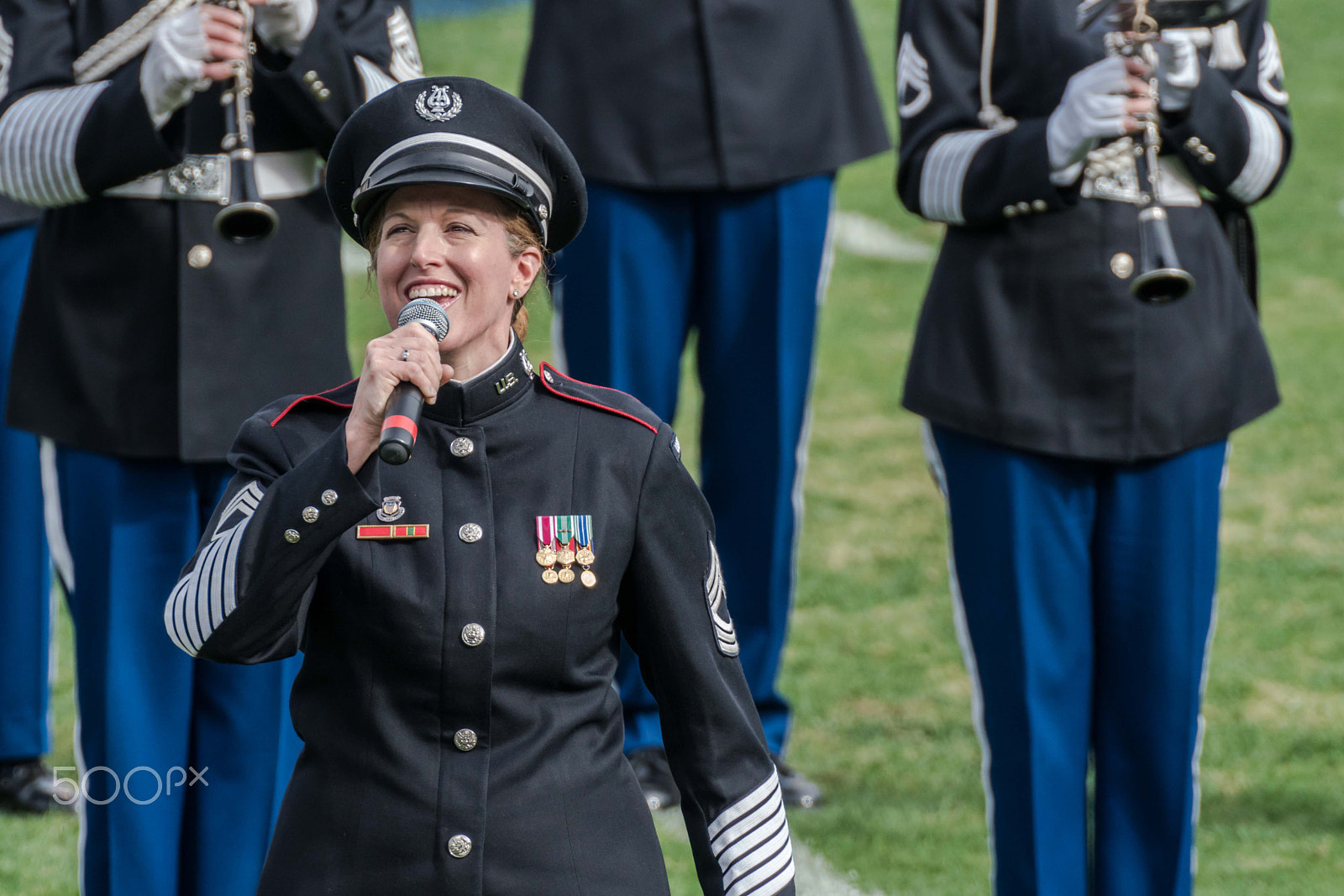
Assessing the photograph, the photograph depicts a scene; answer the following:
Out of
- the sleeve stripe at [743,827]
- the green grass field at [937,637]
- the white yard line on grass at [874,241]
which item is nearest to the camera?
the sleeve stripe at [743,827]

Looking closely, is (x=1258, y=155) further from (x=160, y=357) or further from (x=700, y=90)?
(x=160, y=357)

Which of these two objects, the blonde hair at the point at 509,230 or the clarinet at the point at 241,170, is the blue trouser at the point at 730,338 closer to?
the clarinet at the point at 241,170

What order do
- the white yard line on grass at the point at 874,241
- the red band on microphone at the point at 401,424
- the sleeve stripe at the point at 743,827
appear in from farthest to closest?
the white yard line on grass at the point at 874,241, the sleeve stripe at the point at 743,827, the red band on microphone at the point at 401,424

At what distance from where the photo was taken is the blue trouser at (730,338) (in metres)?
4.86

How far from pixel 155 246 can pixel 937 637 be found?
365cm

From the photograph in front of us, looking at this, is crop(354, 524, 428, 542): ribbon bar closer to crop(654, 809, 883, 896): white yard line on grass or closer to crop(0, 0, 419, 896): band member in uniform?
crop(0, 0, 419, 896): band member in uniform

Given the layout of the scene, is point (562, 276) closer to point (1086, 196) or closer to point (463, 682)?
point (1086, 196)

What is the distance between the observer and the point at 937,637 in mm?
6793

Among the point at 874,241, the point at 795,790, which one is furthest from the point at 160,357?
the point at 874,241

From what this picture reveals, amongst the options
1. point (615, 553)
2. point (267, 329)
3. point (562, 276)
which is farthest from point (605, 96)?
point (615, 553)

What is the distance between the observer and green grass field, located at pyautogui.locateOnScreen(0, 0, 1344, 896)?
474cm

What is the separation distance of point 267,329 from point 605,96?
130 centimetres

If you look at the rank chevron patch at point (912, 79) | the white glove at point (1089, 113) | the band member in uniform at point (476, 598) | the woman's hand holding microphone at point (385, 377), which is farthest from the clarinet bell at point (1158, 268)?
the woman's hand holding microphone at point (385, 377)

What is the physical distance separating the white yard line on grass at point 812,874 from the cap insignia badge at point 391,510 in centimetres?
206
